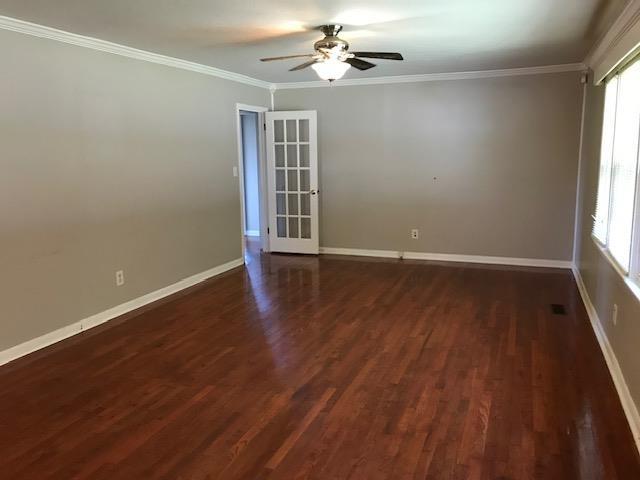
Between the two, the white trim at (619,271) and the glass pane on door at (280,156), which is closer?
the white trim at (619,271)

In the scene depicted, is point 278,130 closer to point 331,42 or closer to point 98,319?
point 331,42

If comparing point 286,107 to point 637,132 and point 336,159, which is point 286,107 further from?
point 637,132

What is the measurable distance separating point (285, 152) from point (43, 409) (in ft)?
15.7

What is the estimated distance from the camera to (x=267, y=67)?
5574 mm

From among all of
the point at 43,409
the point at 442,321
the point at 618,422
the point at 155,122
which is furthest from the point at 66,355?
the point at 618,422

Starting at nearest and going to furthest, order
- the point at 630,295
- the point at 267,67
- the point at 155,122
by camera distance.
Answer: the point at 630,295
the point at 155,122
the point at 267,67

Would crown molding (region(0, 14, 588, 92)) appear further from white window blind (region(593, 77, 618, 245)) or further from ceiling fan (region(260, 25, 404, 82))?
white window blind (region(593, 77, 618, 245))

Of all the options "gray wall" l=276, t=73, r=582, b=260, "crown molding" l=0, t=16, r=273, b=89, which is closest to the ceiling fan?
"crown molding" l=0, t=16, r=273, b=89

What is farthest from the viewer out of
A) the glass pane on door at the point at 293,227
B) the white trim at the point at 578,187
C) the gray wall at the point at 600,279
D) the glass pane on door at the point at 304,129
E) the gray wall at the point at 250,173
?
the gray wall at the point at 250,173

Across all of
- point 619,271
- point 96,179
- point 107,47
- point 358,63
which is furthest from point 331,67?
point 619,271

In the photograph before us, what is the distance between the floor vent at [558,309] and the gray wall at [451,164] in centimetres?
166

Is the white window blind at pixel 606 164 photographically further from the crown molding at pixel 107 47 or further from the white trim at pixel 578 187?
the crown molding at pixel 107 47

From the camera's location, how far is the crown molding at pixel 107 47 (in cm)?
351

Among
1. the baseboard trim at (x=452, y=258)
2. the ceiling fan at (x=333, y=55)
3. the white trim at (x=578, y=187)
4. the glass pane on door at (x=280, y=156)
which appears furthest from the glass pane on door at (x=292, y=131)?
the white trim at (x=578, y=187)
